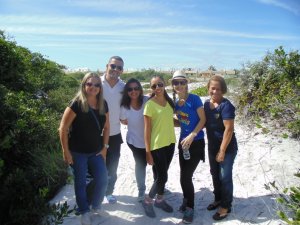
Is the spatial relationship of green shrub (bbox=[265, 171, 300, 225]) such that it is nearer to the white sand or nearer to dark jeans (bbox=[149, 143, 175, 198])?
the white sand

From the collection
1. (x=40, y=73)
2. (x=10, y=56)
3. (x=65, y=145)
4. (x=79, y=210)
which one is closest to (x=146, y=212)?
(x=79, y=210)

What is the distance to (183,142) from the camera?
4.06 m

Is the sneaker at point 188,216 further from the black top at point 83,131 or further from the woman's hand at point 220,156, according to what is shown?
the black top at point 83,131

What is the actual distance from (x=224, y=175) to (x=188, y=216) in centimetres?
72

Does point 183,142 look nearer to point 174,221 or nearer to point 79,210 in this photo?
point 174,221

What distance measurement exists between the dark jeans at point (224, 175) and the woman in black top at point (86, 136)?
4.62 ft

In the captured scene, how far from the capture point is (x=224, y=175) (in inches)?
160

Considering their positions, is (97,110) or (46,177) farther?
(46,177)

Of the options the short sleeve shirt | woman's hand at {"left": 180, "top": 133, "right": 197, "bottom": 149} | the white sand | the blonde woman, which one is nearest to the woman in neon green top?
the short sleeve shirt

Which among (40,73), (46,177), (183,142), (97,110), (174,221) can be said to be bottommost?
(174,221)

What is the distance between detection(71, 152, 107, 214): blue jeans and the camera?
397cm

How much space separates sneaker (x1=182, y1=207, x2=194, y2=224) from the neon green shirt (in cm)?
91

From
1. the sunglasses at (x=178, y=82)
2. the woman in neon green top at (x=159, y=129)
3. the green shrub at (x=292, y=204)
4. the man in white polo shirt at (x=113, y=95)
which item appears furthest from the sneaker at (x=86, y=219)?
the green shrub at (x=292, y=204)

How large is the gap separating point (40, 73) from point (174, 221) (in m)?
9.56
